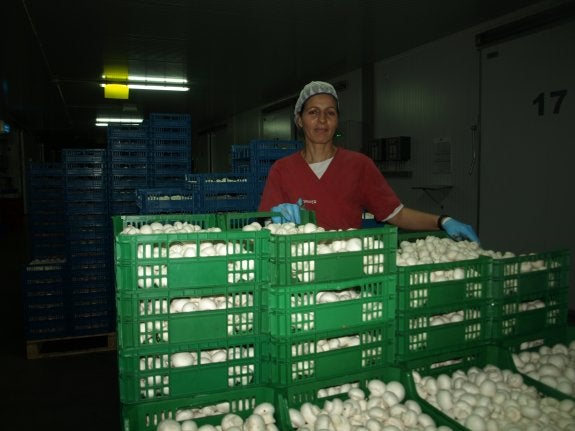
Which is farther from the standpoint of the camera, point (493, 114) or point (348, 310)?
point (493, 114)

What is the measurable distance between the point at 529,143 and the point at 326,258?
14.3 ft

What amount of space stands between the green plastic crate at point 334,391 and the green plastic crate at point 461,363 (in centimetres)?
3

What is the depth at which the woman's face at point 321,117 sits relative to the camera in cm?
254

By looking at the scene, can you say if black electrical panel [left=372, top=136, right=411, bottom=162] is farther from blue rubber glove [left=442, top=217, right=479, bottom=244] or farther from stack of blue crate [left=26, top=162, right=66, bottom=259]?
blue rubber glove [left=442, top=217, right=479, bottom=244]

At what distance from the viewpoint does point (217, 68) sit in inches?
324

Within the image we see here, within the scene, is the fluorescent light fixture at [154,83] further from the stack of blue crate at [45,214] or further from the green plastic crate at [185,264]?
the green plastic crate at [185,264]

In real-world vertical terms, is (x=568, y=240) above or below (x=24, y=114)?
below

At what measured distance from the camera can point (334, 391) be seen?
1.41m

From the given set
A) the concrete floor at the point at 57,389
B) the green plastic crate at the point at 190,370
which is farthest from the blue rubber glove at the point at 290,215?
the concrete floor at the point at 57,389

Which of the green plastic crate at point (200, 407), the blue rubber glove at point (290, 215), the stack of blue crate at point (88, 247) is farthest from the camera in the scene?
the stack of blue crate at point (88, 247)

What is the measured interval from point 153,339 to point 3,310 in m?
5.39

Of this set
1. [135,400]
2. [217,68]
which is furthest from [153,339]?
[217,68]

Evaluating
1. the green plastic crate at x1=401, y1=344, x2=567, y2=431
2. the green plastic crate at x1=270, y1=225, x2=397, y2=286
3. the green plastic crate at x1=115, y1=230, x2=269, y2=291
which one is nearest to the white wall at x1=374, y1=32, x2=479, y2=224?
the green plastic crate at x1=401, y1=344, x2=567, y2=431

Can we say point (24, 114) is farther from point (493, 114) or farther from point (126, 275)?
point (126, 275)
